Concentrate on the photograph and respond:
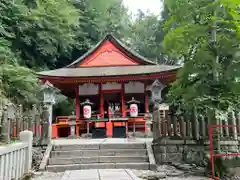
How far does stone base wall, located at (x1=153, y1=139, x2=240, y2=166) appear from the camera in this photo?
7105mm

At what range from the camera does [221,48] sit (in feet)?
20.4

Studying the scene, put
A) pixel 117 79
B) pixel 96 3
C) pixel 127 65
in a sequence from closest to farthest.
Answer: pixel 117 79
pixel 127 65
pixel 96 3

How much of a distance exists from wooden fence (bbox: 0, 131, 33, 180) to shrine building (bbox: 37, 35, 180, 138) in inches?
245

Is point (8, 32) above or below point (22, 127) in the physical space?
above

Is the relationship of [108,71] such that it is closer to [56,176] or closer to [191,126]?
[191,126]

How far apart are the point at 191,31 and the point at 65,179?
14.7 feet

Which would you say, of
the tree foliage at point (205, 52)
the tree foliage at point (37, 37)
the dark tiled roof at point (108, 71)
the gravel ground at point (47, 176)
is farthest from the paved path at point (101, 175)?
the tree foliage at point (37, 37)

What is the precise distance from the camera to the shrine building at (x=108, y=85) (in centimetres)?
1368

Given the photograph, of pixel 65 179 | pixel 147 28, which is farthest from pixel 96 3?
pixel 65 179

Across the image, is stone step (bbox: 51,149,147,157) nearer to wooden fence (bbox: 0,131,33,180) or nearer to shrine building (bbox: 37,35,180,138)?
wooden fence (bbox: 0,131,33,180)

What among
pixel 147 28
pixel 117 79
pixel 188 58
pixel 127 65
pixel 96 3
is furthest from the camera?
pixel 147 28

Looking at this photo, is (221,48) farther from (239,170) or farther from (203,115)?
(239,170)

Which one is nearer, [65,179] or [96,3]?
[65,179]

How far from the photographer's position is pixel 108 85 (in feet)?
52.3
